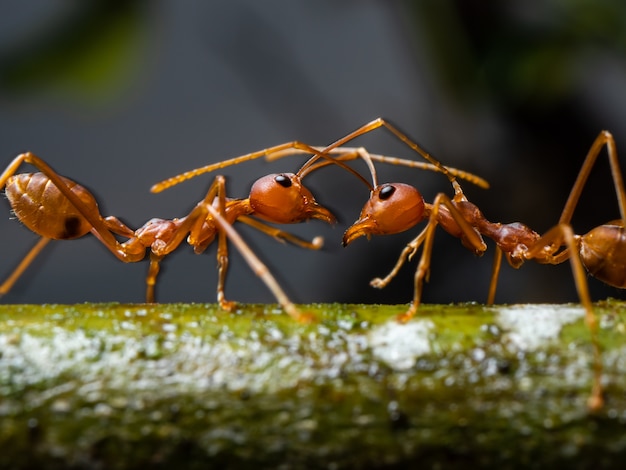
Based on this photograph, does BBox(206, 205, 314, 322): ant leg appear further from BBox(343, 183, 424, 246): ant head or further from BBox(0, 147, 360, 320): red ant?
BBox(343, 183, 424, 246): ant head

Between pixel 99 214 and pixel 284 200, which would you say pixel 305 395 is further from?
pixel 99 214

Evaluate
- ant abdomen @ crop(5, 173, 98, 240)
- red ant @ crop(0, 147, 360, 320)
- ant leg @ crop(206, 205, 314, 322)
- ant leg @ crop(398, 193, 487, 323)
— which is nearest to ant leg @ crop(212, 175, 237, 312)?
ant leg @ crop(206, 205, 314, 322)

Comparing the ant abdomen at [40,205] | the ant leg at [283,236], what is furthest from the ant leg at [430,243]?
the ant abdomen at [40,205]

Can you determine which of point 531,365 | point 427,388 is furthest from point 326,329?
point 531,365

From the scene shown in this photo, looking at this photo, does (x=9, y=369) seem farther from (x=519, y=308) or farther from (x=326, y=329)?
(x=519, y=308)

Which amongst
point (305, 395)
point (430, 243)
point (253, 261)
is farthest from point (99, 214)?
point (305, 395)

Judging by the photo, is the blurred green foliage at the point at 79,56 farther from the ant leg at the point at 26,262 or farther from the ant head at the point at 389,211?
the ant head at the point at 389,211
